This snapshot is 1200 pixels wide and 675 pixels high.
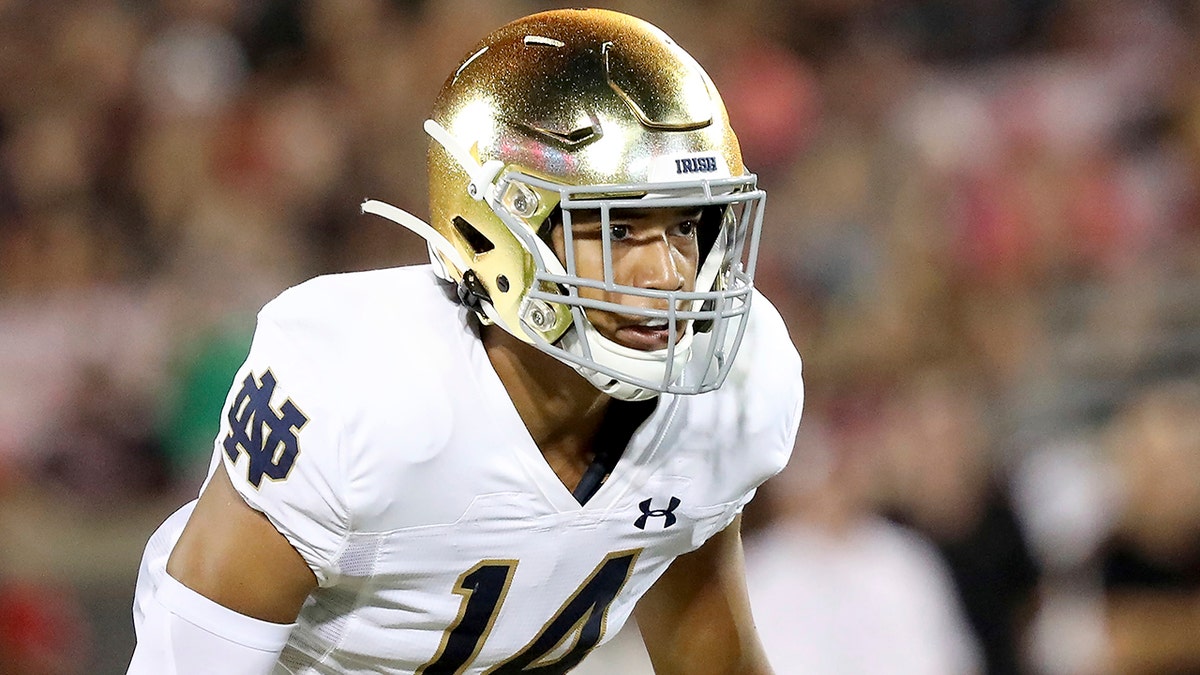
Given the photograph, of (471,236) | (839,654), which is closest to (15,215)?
(839,654)

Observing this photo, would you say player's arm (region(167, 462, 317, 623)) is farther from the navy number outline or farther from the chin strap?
the chin strap

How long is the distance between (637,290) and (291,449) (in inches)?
12.6

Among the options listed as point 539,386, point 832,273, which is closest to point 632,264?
point 539,386

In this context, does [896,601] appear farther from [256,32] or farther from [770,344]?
[256,32]

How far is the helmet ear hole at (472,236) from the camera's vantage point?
1434mm

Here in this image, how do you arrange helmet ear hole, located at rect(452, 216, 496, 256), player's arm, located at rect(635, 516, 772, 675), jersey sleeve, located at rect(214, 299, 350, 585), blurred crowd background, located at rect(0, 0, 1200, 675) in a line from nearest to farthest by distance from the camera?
jersey sleeve, located at rect(214, 299, 350, 585)
helmet ear hole, located at rect(452, 216, 496, 256)
player's arm, located at rect(635, 516, 772, 675)
blurred crowd background, located at rect(0, 0, 1200, 675)

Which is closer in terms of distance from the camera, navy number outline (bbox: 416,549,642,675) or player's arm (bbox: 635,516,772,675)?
navy number outline (bbox: 416,549,642,675)

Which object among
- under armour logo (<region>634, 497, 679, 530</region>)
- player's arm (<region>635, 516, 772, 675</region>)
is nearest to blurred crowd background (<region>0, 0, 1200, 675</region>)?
player's arm (<region>635, 516, 772, 675</region>)

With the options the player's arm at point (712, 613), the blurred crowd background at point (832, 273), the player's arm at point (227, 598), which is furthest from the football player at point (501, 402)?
the blurred crowd background at point (832, 273)

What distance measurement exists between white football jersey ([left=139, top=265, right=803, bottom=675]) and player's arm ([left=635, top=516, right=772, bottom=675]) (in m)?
0.10

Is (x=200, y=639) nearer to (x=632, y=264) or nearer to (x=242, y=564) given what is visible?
(x=242, y=564)

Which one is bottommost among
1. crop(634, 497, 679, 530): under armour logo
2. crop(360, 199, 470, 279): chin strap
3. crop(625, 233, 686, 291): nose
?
crop(634, 497, 679, 530): under armour logo

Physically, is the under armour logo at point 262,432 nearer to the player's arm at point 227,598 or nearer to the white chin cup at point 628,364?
the player's arm at point 227,598

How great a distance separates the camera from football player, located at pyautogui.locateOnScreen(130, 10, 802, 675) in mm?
1312
